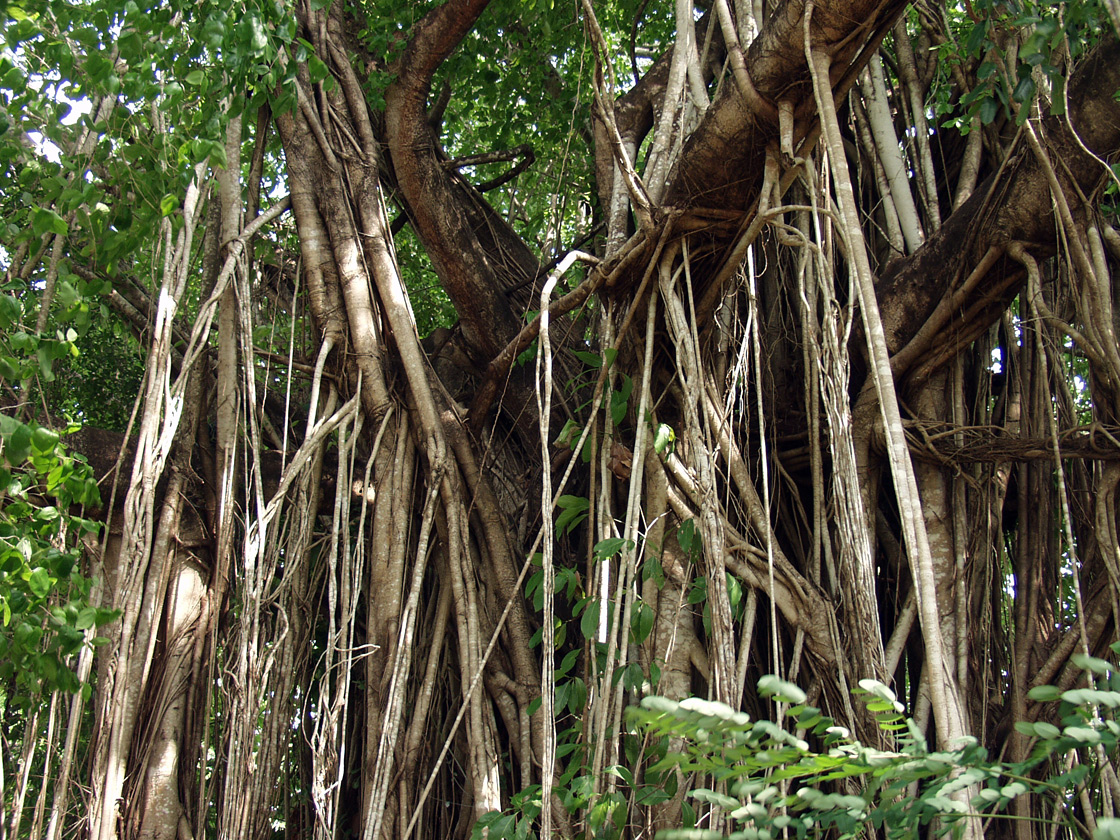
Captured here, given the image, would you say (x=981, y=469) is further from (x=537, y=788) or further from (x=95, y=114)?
(x=95, y=114)

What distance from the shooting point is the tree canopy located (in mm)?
1775

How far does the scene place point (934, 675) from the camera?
4.22 ft

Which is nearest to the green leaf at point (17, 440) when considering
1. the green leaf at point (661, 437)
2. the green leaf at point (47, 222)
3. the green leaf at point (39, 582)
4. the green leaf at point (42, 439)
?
the green leaf at point (42, 439)

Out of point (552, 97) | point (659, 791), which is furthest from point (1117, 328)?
point (552, 97)

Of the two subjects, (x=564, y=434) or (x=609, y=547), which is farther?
(x=564, y=434)

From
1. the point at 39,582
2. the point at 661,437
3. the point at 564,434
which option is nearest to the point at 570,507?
the point at 564,434

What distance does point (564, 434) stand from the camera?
7.16 feet

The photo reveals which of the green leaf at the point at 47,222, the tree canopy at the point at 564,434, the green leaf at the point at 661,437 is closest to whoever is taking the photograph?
the green leaf at the point at 47,222

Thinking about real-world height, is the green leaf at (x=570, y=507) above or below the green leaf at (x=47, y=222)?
below

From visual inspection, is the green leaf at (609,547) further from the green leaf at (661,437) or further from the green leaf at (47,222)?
the green leaf at (47,222)

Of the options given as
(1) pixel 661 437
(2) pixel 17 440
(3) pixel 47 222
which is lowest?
(2) pixel 17 440

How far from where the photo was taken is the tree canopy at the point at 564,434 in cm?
178

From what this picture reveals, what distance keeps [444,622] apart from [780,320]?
126cm

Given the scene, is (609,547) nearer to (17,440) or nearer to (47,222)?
(17,440)
